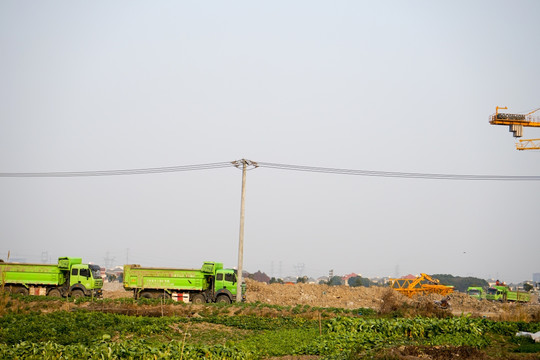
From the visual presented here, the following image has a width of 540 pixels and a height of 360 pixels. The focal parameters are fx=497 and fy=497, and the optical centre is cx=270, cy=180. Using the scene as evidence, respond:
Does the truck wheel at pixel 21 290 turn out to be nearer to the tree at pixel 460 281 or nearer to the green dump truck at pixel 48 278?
the green dump truck at pixel 48 278

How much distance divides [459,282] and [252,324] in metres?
172

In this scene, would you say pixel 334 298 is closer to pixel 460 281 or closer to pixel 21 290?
pixel 21 290

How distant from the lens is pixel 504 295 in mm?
58344

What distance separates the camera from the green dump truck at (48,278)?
3981 cm

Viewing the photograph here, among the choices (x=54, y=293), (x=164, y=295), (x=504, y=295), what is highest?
(x=164, y=295)

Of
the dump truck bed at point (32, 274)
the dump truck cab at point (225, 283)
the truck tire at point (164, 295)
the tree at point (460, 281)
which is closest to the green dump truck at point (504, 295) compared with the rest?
the dump truck cab at point (225, 283)

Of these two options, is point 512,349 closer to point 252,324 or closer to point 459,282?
point 252,324

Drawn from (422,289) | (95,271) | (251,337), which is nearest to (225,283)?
(95,271)

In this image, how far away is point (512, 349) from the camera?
18.2 m

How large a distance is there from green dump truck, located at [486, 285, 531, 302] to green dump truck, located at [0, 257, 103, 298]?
147 feet

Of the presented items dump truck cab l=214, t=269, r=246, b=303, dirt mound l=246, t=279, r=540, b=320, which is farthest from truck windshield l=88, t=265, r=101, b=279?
dirt mound l=246, t=279, r=540, b=320

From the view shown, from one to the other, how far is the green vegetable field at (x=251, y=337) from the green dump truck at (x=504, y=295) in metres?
32.0

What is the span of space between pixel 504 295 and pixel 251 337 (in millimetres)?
45525

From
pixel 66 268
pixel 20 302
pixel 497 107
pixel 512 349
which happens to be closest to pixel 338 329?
pixel 512 349
